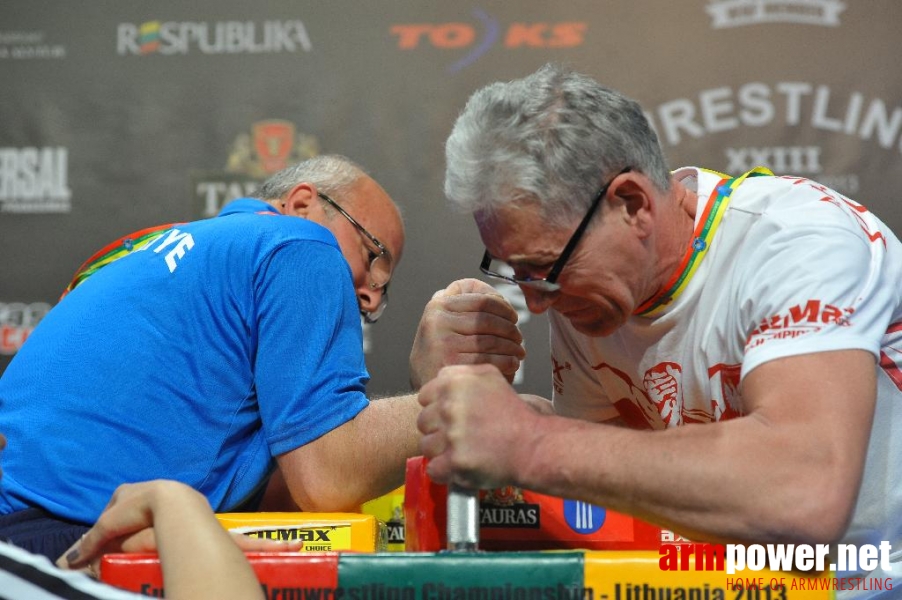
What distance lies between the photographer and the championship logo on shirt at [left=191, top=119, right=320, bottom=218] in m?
2.82

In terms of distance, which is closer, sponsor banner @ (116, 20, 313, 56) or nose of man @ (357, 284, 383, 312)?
nose of man @ (357, 284, 383, 312)

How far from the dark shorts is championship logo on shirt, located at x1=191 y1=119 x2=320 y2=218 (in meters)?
1.51

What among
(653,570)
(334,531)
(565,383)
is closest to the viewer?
(653,570)

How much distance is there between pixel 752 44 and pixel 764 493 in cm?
210

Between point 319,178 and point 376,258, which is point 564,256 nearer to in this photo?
point 376,258

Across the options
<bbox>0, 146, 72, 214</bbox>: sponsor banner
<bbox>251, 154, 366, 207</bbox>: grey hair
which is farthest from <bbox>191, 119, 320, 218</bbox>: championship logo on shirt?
<bbox>251, 154, 366, 207</bbox>: grey hair

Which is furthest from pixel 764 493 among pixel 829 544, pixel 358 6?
pixel 358 6

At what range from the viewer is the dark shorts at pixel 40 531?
1335mm

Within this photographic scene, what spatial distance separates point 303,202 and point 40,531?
864 millimetres

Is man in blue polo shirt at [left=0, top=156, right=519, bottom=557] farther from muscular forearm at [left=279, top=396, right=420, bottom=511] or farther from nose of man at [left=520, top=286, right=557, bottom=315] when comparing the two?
nose of man at [left=520, top=286, right=557, bottom=315]

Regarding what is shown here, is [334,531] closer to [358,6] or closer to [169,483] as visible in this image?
[169,483]

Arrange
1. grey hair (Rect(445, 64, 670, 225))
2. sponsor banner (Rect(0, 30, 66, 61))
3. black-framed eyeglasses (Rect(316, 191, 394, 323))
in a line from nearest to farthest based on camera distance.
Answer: grey hair (Rect(445, 64, 670, 225))
black-framed eyeglasses (Rect(316, 191, 394, 323))
sponsor banner (Rect(0, 30, 66, 61))

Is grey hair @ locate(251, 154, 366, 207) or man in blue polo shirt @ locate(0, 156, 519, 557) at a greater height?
grey hair @ locate(251, 154, 366, 207)

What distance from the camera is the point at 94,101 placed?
287cm
